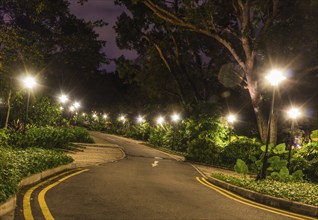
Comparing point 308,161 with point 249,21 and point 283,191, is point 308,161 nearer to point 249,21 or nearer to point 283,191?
point 283,191

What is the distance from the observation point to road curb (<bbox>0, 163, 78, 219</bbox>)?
642 cm

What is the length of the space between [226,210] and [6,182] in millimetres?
5130

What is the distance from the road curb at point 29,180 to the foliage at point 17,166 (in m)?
0.12

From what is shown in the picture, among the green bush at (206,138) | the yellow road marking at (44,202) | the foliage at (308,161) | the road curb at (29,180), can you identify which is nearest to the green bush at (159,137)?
the green bush at (206,138)

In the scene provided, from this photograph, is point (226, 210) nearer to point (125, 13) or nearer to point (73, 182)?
point (73, 182)

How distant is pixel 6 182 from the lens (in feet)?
24.5

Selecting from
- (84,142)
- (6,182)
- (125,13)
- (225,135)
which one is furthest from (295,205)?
(125,13)

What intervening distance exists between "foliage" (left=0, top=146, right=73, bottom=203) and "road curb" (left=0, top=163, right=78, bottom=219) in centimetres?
12

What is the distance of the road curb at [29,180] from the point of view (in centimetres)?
642

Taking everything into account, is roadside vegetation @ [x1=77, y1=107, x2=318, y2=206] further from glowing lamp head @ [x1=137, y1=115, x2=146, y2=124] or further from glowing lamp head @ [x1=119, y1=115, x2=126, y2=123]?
glowing lamp head @ [x1=119, y1=115, x2=126, y2=123]

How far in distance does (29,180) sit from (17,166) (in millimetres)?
506

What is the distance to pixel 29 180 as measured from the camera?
9.52 metres

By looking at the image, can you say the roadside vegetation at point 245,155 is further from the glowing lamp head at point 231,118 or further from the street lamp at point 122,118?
the street lamp at point 122,118

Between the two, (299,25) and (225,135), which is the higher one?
(299,25)
